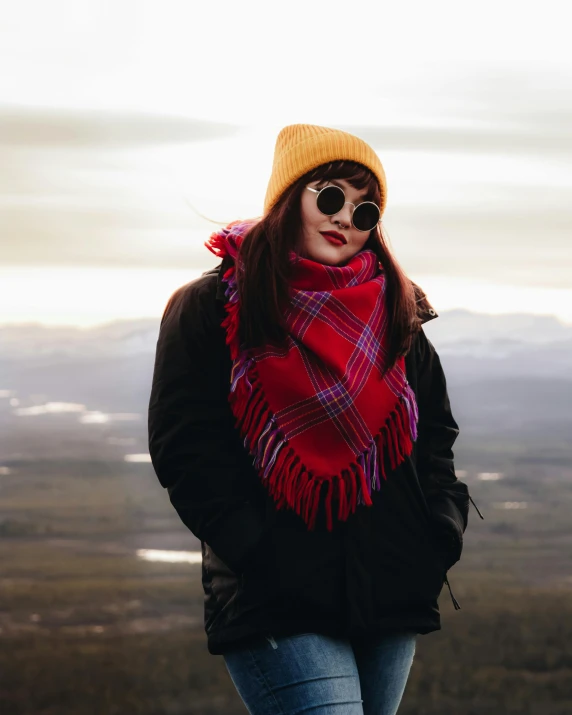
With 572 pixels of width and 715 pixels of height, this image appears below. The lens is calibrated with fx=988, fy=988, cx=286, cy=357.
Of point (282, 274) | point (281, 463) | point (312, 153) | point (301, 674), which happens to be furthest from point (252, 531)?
point (312, 153)

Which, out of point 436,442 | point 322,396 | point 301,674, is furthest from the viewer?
point 436,442

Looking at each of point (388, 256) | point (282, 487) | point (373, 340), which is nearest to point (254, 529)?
point (282, 487)

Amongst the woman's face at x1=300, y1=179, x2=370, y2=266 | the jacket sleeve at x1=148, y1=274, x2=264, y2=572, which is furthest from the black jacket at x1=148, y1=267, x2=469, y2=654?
the woman's face at x1=300, y1=179, x2=370, y2=266

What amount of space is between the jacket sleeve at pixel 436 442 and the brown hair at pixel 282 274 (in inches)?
4.2

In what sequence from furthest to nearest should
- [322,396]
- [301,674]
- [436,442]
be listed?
[436,442]
[322,396]
[301,674]

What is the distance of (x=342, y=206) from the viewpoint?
5.58 feet

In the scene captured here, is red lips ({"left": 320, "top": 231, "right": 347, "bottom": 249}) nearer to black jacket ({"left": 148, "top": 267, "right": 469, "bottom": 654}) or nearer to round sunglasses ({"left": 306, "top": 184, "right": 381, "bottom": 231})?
round sunglasses ({"left": 306, "top": 184, "right": 381, "bottom": 231})

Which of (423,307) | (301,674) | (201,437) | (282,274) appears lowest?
(301,674)

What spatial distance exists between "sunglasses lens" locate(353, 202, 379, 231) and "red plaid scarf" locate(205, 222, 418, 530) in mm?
71

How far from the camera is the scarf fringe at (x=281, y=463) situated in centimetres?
160

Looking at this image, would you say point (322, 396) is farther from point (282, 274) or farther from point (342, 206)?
point (342, 206)

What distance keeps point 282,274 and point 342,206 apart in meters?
0.16

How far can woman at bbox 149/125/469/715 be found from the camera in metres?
1.57

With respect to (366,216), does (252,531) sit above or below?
below
